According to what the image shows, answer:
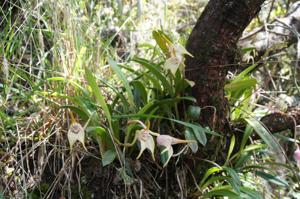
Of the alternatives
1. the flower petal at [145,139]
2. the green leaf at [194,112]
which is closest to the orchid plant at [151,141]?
the flower petal at [145,139]

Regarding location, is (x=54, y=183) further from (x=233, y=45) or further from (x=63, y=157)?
(x=233, y=45)

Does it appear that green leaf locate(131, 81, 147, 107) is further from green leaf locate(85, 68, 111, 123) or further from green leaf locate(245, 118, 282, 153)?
green leaf locate(245, 118, 282, 153)

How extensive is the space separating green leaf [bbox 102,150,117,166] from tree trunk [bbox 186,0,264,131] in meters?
0.29

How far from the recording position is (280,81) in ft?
8.33

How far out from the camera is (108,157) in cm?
115

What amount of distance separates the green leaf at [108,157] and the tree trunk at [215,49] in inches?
11.4

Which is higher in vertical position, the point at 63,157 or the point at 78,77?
the point at 78,77

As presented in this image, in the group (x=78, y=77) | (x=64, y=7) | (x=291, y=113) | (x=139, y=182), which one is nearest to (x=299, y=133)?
(x=291, y=113)

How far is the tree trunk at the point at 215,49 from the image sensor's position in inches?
46.1

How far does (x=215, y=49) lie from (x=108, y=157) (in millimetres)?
422

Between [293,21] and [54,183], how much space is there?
1474 millimetres

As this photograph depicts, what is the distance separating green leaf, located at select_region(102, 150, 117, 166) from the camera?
3.72ft

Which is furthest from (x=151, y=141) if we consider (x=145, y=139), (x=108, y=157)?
(x=108, y=157)

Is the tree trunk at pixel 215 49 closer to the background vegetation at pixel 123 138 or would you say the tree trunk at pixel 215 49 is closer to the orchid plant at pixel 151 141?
the background vegetation at pixel 123 138
